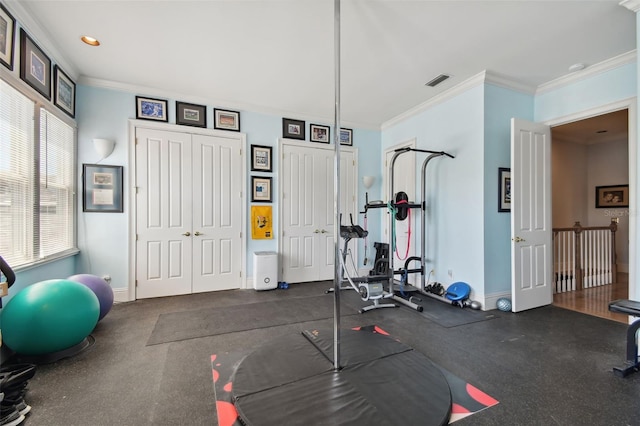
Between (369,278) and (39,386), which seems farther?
(369,278)

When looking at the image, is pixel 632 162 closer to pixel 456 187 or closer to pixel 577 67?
pixel 577 67

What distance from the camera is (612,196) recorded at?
19.4 ft

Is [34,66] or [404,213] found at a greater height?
[34,66]

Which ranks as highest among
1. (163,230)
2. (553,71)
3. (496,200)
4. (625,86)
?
(553,71)

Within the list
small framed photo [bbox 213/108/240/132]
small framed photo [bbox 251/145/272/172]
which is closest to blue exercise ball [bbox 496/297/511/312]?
small framed photo [bbox 251/145/272/172]

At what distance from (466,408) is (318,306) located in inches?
86.2

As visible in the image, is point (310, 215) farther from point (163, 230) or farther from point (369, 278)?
point (163, 230)

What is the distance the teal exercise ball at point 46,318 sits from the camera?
208 centimetres

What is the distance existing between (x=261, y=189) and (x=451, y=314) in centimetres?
323

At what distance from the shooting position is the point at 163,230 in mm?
4125

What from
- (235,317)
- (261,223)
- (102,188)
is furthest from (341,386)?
(102,188)

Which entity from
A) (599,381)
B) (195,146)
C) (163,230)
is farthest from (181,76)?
(599,381)

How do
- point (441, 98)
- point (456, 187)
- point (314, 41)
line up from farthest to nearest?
point (441, 98)
point (456, 187)
point (314, 41)

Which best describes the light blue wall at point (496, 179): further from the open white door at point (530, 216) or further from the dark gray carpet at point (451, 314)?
the dark gray carpet at point (451, 314)
